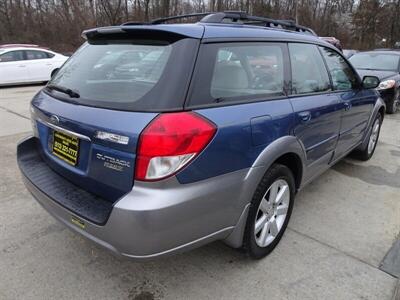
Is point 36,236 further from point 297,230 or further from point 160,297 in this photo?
point 297,230

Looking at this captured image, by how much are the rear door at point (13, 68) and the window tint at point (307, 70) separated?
11114 millimetres

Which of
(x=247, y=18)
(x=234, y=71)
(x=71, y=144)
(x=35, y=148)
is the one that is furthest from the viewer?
(x=247, y=18)

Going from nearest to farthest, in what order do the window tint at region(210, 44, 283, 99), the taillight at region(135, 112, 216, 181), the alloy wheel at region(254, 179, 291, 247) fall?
the taillight at region(135, 112, 216, 181)
the window tint at region(210, 44, 283, 99)
the alloy wheel at region(254, 179, 291, 247)

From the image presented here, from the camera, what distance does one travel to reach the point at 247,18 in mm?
3070

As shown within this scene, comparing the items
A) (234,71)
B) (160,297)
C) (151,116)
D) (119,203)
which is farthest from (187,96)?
→ (160,297)

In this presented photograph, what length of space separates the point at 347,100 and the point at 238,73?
1.84 metres

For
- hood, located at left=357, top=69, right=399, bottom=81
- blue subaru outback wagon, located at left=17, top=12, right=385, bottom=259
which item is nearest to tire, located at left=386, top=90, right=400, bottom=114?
hood, located at left=357, top=69, right=399, bottom=81

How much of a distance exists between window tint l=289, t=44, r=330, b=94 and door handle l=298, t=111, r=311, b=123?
→ 19 centimetres

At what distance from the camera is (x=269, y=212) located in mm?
2764

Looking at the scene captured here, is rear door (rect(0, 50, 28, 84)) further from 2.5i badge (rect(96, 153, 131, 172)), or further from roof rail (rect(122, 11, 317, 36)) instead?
2.5i badge (rect(96, 153, 131, 172))

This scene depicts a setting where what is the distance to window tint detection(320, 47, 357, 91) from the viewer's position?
364cm

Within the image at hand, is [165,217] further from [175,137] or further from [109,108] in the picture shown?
[109,108]

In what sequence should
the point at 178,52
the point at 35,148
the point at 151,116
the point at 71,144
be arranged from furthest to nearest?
the point at 35,148 → the point at 71,144 → the point at 178,52 → the point at 151,116

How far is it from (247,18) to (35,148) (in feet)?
6.76
